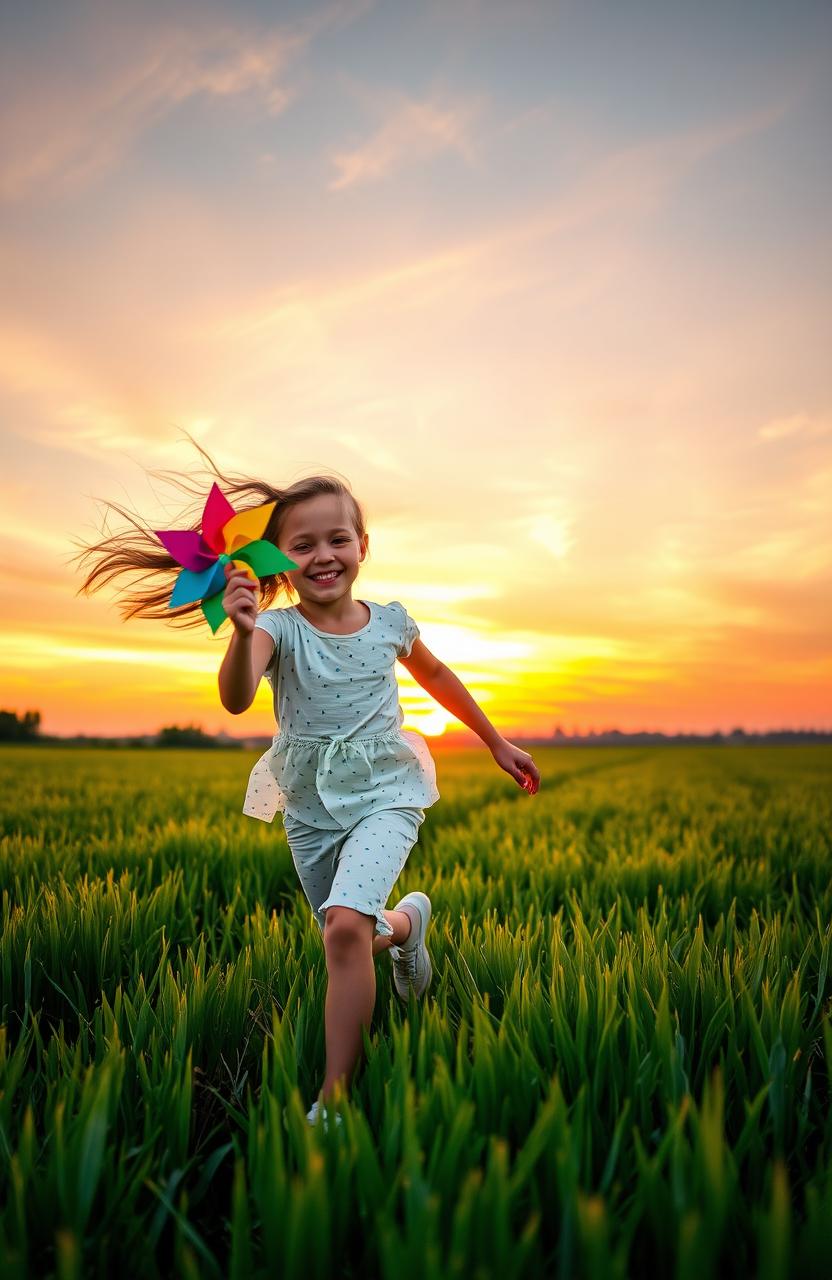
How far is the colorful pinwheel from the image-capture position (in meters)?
2.10

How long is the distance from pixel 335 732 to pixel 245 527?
799 mm

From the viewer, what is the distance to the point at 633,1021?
1.70m

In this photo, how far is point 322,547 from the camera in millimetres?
2619

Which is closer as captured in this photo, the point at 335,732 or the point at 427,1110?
the point at 427,1110

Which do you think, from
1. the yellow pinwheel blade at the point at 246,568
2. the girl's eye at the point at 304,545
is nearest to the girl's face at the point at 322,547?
the girl's eye at the point at 304,545

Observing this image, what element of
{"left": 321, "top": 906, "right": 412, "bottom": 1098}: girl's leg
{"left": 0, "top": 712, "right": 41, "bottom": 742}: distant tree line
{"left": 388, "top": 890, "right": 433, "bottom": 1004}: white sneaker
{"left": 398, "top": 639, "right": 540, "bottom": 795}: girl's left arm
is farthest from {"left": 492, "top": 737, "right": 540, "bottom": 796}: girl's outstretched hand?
{"left": 0, "top": 712, "right": 41, "bottom": 742}: distant tree line

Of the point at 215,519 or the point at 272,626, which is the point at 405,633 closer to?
the point at 272,626

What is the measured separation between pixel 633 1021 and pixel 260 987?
1.08 meters

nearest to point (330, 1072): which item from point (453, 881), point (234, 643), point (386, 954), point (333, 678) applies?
point (386, 954)

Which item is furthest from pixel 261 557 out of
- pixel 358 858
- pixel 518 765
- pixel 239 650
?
pixel 518 765

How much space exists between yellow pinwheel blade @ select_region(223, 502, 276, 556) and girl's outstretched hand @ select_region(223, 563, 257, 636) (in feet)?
0.28

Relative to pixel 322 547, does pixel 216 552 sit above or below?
below

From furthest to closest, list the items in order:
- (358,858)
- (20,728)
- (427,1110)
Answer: (20,728)
(358,858)
(427,1110)

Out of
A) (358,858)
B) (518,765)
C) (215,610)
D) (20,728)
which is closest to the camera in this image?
(215,610)
